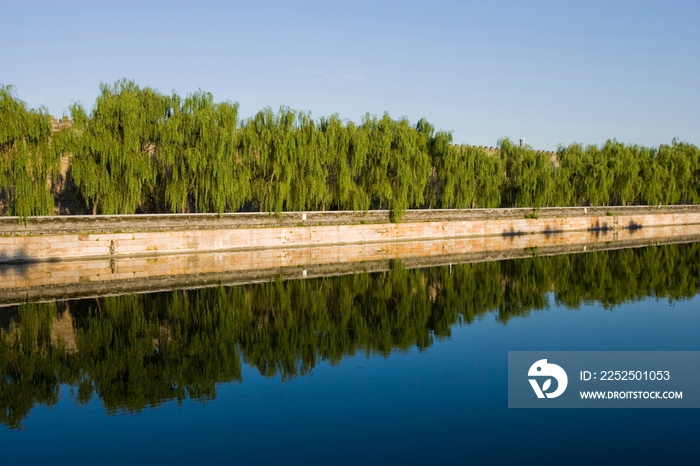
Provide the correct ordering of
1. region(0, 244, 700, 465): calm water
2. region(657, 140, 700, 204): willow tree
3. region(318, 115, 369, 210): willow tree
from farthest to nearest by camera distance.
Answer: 1. region(657, 140, 700, 204): willow tree
2. region(318, 115, 369, 210): willow tree
3. region(0, 244, 700, 465): calm water

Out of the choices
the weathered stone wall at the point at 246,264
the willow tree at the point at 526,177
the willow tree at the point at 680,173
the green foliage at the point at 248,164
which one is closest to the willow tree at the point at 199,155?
the green foliage at the point at 248,164

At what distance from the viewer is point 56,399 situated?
→ 25.3 feet

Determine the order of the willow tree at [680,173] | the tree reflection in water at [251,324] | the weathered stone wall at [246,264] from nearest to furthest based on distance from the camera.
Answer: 1. the tree reflection in water at [251,324]
2. the weathered stone wall at [246,264]
3. the willow tree at [680,173]

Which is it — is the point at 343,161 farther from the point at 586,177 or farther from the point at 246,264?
the point at 586,177

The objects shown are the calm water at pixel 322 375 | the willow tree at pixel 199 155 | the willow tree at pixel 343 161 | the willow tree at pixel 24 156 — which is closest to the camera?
the calm water at pixel 322 375

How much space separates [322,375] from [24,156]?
15.5 m

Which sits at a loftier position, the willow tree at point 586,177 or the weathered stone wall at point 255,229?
the willow tree at point 586,177

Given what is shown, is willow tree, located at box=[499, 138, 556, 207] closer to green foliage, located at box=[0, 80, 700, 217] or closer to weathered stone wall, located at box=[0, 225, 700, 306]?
green foliage, located at box=[0, 80, 700, 217]

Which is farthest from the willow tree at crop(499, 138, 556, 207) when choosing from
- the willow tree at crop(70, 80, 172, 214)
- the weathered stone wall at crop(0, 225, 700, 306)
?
the willow tree at crop(70, 80, 172, 214)

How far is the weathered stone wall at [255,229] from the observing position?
20.9 meters

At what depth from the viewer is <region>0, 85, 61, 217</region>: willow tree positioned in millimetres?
20609

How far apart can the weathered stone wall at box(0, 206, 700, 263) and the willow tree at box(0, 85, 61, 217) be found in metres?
0.64

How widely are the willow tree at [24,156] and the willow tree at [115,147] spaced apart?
1.09 metres

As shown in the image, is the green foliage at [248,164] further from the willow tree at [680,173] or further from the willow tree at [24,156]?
the willow tree at [680,173]
